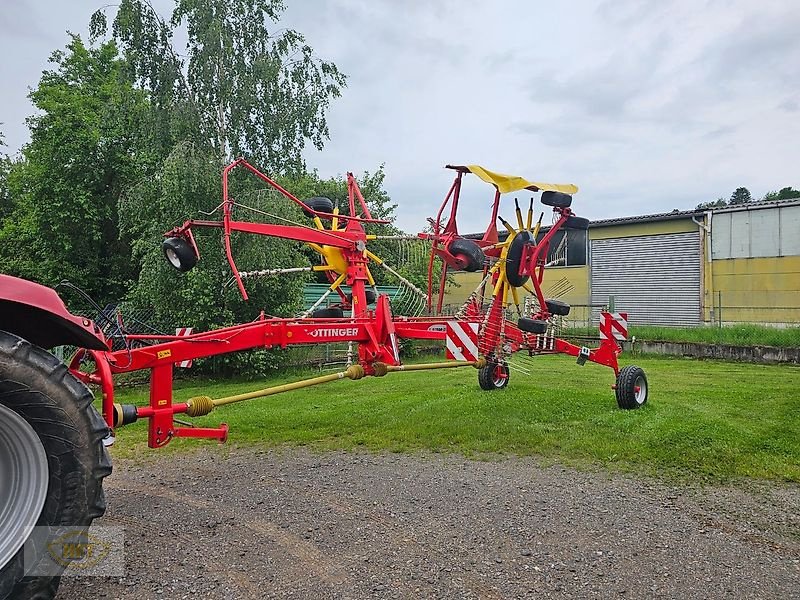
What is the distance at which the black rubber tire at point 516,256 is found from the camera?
7.34 meters

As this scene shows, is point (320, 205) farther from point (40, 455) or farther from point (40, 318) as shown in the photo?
point (40, 455)

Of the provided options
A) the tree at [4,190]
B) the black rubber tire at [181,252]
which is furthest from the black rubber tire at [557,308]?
the tree at [4,190]

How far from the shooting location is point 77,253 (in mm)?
18031

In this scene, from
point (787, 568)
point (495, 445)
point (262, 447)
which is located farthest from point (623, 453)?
point (262, 447)

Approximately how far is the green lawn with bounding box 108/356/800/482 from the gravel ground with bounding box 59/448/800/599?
0.59 metres

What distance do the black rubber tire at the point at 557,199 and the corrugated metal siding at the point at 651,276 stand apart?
16136 mm

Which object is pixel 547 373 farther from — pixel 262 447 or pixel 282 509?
pixel 282 509

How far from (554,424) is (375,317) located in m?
2.59

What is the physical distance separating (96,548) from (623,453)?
457cm

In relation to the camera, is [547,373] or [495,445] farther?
[547,373]

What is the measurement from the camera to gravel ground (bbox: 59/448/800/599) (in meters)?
3.29

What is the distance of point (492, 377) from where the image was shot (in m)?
8.98

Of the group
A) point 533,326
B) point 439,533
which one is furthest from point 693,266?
point 439,533

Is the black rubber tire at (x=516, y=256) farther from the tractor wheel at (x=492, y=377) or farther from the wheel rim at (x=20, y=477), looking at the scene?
the wheel rim at (x=20, y=477)
